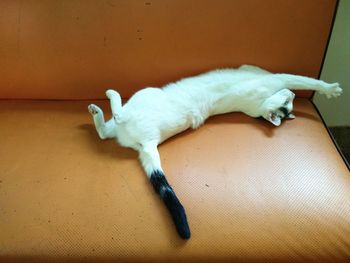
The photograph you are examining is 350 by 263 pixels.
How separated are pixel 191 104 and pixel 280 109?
36cm

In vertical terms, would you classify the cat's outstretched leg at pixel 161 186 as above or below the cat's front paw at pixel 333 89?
below

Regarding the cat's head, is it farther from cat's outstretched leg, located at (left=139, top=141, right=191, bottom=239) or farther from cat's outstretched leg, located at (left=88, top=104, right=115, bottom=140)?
cat's outstretched leg, located at (left=88, top=104, right=115, bottom=140)

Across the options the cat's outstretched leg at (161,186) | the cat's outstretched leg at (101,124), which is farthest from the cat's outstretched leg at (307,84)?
the cat's outstretched leg at (101,124)

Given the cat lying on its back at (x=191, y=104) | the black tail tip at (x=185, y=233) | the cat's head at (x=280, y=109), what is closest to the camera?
the black tail tip at (x=185, y=233)

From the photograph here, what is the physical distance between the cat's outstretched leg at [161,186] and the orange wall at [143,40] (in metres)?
0.38

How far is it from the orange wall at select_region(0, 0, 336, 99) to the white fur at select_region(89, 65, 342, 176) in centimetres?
7

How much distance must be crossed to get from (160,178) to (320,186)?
519mm

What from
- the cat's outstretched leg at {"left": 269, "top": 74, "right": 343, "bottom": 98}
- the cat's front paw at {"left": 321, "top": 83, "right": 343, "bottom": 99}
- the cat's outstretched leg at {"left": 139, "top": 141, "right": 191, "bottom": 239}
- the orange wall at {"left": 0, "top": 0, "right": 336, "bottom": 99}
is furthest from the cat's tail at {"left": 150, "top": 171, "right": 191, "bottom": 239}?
the cat's front paw at {"left": 321, "top": 83, "right": 343, "bottom": 99}

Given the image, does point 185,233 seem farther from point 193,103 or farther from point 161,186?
point 193,103

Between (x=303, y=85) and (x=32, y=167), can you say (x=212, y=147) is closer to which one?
(x=303, y=85)

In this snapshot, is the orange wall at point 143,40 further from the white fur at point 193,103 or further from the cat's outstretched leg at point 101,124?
the cat's outstretched leg at point 101,124

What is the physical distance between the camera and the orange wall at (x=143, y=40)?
1276mm

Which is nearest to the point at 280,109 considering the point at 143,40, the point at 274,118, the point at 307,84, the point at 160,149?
the point at 274,118

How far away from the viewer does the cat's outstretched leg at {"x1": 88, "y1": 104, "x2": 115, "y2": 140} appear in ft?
4.07
